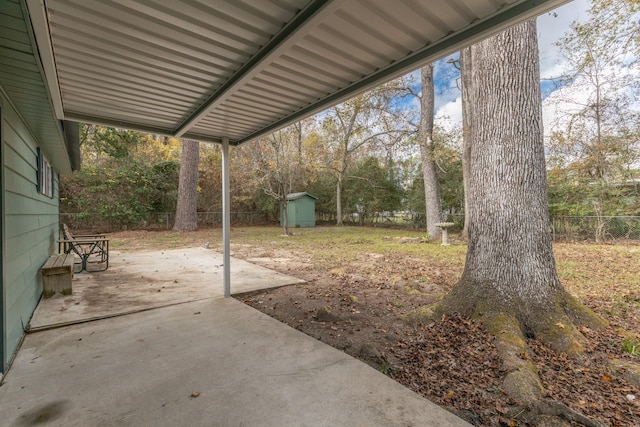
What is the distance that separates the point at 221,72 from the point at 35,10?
1.22m

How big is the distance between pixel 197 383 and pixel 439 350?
1.95 m

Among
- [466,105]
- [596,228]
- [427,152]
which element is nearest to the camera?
[596,228]

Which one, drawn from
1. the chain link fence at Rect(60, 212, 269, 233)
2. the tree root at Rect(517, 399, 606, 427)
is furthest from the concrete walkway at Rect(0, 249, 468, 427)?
the chain link fence at Rect(60, 212, 269, 233)

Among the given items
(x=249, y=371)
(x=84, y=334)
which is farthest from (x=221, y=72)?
(x=84, y=334)

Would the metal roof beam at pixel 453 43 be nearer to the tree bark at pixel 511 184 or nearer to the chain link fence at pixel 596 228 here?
the tree bark at pixel 511 184

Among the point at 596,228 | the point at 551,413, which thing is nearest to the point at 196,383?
the point at 551,413

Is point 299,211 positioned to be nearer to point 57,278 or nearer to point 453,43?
point 57,278

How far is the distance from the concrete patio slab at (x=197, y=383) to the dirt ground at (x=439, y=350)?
28 cm

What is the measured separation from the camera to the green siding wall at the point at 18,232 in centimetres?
226

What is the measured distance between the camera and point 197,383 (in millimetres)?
1967

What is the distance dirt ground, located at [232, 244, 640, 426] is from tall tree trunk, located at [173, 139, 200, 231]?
10.3 meters

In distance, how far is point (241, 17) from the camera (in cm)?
175

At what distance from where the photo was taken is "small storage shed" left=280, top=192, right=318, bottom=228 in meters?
16.9

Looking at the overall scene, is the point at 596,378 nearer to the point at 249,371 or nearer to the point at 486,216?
the point at 486,216
